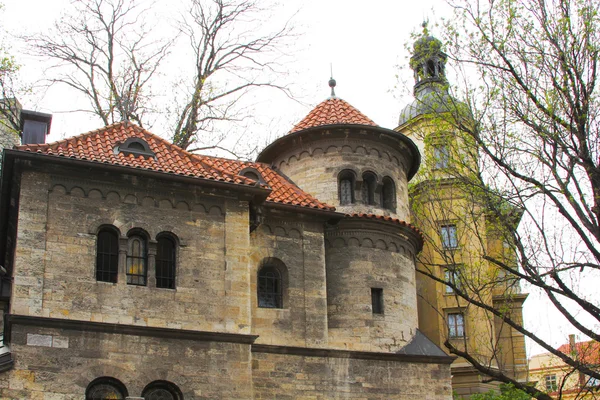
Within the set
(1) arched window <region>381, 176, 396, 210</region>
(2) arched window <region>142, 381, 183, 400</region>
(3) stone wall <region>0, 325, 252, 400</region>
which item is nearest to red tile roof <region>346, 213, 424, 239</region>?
(1) arched window <region>381, 176, 396, 210</region>

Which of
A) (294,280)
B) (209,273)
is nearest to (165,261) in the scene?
(209,273)

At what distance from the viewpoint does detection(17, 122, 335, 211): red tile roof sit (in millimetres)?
17359

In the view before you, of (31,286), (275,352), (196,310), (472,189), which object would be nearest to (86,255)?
(31,286)

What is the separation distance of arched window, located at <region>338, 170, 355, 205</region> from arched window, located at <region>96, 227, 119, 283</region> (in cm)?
712

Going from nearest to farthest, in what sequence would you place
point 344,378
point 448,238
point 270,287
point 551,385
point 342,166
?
1. point 448,238
2. point 344,378
3. point 270,287
4. point 342,166
5. point 551,385

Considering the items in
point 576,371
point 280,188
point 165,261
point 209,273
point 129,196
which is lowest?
point 576,371

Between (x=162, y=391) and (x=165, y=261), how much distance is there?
9.23ft

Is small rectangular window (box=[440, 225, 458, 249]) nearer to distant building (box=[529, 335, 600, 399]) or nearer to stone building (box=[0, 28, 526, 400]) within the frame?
stone building (box=[0, 28, 526, 400])

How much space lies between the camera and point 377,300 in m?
21.0

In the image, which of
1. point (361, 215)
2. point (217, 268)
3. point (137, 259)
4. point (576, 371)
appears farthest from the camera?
point (361, 215)

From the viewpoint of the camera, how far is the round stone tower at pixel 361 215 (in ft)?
67.7

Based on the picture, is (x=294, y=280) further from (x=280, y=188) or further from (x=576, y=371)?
(x=576, y=371)

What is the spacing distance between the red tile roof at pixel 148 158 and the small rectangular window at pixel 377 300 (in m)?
2.49

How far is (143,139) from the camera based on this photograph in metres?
18.7
